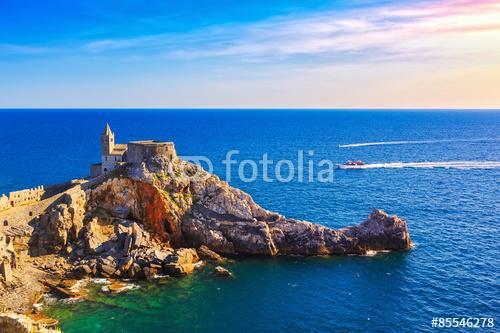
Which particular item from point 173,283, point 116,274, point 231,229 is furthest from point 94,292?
point 231,229

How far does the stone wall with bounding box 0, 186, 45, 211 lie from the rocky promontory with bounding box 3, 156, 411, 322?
168 inches

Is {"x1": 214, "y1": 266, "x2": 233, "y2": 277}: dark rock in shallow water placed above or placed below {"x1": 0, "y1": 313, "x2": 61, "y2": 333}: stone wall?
below

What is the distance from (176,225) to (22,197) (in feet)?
74.9

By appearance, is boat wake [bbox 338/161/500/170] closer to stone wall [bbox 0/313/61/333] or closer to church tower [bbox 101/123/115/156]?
church tower [bbox 101/123/115/156]

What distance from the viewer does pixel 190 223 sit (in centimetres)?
6769

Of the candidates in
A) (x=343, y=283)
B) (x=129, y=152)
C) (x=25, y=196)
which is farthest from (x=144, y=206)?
(x=343, y=283)

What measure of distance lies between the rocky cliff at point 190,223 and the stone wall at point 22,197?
502 cm

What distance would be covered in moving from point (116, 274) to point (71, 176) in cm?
6424

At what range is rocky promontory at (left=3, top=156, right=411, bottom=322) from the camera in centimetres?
6225

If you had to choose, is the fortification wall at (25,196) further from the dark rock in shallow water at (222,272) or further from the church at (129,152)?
the dark rock in shallow water at (222,272)

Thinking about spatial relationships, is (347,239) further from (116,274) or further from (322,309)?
(116,274)

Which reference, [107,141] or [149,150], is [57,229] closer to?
[149,150]

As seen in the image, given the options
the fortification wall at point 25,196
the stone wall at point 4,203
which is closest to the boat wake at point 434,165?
the fortification wall at point 25,196

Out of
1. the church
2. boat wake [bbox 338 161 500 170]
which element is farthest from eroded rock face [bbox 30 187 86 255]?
boat wake [bbox 338 161 500 170]
